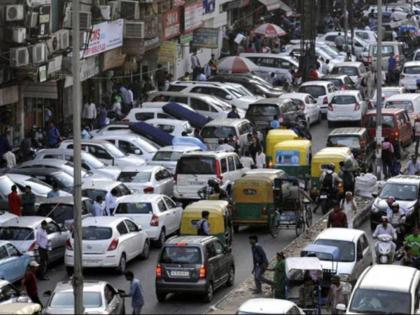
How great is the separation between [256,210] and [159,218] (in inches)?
107

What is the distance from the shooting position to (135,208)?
119ft

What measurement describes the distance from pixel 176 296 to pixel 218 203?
4.67 metres

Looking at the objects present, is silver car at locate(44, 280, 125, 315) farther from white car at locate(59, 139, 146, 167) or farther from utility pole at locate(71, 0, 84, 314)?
white car at locate(59, 139, 146, 167)

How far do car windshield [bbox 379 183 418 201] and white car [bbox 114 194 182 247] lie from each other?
19.5ft

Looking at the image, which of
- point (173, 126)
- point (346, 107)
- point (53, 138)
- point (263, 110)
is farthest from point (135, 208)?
point (346, 107)

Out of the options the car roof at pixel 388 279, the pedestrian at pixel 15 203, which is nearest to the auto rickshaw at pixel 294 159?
the pedestrian at pixel 15 203

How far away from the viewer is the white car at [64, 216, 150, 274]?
108ft

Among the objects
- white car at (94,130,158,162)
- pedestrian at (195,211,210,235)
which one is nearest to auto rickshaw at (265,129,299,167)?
white car at (94,130,158,162)

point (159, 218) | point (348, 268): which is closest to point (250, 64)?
point (159, 218)

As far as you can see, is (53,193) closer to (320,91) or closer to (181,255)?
(181,255)

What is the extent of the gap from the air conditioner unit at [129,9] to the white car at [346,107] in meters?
8.41

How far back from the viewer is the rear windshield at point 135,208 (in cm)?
3625

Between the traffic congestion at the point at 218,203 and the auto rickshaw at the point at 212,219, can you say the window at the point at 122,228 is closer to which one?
the traffic congestion at the point at 218,203

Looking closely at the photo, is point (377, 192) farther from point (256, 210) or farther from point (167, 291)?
point (167, 291)
